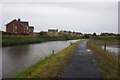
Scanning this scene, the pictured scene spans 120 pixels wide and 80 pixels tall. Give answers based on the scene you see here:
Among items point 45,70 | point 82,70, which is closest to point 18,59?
point 45,70

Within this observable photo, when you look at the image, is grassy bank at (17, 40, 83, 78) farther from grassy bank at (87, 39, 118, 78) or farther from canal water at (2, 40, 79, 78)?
grassy bank at (87, 39, 118, 78)

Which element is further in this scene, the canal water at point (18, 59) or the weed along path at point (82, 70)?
the canal water at point (18, 59)

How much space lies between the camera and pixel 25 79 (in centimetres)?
418

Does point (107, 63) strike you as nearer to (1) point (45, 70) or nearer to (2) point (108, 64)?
(2) point (108, 64)

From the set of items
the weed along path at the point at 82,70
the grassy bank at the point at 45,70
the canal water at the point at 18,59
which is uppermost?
the weed along path at the point at 82,70

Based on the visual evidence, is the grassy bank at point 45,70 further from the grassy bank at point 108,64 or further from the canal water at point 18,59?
the grassy bank at point 108,64

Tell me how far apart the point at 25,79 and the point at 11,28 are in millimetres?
42341

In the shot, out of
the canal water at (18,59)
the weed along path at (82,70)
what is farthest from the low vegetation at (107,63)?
the canal water at (18,59)

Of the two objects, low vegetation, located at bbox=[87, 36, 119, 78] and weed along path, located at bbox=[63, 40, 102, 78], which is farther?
low vegetation, located at bbox=[87, 36, 119, 78]

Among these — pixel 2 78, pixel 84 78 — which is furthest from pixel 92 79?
pixel 2 78

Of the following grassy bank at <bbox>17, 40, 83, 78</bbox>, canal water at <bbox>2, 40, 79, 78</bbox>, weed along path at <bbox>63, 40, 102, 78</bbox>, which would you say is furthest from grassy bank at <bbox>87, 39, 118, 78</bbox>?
canal water at <bbox>2, 40, 79, 78</bbox>

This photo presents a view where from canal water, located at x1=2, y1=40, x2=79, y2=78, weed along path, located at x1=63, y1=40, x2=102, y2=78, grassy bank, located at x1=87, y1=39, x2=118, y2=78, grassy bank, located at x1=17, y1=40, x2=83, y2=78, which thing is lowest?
canal water, located at x1=2, y1=40, x2=79, y2=78

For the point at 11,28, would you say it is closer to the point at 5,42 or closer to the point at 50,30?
the point at 5,42

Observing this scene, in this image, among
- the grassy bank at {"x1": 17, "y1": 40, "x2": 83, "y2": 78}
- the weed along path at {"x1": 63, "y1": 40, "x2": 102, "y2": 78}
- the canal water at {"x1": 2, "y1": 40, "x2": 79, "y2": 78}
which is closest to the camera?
the weed along path at {"x1": 63, "y1": 40, "x2": 102, "y2": 78}
